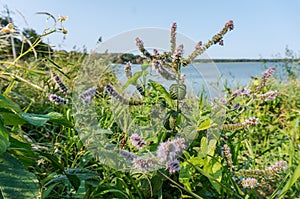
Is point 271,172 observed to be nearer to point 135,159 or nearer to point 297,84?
point 135,159

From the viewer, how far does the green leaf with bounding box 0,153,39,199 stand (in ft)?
1.54

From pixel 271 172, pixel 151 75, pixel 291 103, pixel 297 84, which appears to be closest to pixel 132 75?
pixel 151 75

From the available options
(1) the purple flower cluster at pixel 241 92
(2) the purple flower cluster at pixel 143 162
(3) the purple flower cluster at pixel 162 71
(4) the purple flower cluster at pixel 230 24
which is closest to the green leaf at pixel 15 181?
(2) the purple flower cluster at pixel 143 162

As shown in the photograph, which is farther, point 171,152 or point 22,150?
point 171,152

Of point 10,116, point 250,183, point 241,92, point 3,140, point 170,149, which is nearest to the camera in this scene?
point 3,140

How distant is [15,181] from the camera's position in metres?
0.48

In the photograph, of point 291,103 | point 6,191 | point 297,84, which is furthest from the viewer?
point 297,84

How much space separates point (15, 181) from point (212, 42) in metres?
0.55

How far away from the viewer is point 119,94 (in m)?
0.90

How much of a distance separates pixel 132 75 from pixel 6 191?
0.48 metres

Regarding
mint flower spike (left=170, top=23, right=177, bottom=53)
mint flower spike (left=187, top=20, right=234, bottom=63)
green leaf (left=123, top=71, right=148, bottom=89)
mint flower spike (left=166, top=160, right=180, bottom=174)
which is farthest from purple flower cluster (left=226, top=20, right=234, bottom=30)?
mint flower spike (left=166, top=160, right=180, bottom=174)

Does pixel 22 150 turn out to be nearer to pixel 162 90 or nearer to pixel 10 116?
pixel 10 116

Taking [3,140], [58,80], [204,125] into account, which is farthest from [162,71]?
[3,140]

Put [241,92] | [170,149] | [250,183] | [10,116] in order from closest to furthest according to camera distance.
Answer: [10,116], [170,149], [250,183], [241,92]
